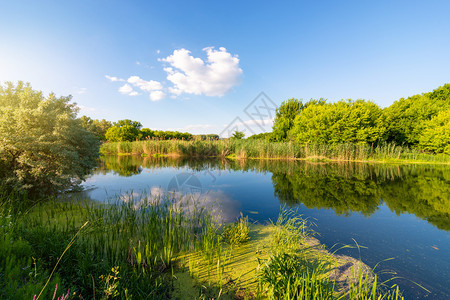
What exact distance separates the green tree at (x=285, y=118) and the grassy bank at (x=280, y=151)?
913 centimetres

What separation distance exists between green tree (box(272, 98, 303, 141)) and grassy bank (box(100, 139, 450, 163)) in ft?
30.0

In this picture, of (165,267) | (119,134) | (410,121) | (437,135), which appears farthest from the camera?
(119,134)

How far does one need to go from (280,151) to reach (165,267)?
63.9 ft

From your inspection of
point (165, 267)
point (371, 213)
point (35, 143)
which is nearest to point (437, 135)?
point (371, 213)

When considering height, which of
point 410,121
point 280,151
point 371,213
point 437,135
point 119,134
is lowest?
point 371,213

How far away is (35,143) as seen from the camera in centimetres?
444

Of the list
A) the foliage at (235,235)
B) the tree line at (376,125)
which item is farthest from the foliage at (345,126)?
the foliage at (235,235)

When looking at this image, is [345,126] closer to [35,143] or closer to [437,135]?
[437,135]

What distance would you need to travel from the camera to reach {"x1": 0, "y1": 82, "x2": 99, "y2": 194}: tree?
4395 millimetres

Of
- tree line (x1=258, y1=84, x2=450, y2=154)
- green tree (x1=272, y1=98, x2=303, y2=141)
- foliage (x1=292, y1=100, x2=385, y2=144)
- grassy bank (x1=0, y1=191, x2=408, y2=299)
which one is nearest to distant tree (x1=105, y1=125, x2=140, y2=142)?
green tree (x1=272, y1=98, x2=303, y2=141)

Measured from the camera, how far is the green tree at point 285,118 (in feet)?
103

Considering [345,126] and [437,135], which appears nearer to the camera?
[437,135]

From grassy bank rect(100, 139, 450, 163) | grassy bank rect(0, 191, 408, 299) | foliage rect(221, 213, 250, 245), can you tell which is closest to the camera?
grassy bank rect(0, 191, 408, 299)

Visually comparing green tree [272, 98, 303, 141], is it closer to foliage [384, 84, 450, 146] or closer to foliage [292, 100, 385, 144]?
foliage [292, 100, 385, 144]
